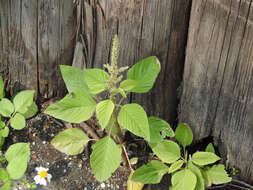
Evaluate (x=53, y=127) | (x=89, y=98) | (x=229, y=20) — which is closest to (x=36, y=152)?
(x=53, y=127)

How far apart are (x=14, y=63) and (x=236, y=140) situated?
72.3 inches

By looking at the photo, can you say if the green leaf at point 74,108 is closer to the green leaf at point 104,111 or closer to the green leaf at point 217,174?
the green leaf at point 104,111

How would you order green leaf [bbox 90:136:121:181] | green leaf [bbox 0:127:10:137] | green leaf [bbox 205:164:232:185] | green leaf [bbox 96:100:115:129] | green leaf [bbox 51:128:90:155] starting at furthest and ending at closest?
1. green leaf [bbox 0:127:10:137]
2. green leaf [bbox 51:128:90:155]
3. green leaf [bbox 205:164:232:185]
4. green leaf [bbox 90:136:121:181]
5. green leaf [bbox 96:100:115:129]

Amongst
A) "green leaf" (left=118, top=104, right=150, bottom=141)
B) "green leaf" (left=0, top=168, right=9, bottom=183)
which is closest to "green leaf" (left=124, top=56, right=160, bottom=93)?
"green leaf" (left=118, top=104, right=150, bottom=141)

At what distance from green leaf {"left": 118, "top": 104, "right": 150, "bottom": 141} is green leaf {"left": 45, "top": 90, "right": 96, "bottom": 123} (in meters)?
0.23

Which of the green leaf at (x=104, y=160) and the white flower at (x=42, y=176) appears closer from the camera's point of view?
the green leaf at (x=104, y=160)

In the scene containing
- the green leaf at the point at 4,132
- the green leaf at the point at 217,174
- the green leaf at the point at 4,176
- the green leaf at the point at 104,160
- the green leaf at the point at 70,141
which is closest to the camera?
the green leaf at the point at 104,160

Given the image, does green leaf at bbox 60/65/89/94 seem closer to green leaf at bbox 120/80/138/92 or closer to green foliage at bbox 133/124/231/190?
green leaf at bbox 120/80/138/92

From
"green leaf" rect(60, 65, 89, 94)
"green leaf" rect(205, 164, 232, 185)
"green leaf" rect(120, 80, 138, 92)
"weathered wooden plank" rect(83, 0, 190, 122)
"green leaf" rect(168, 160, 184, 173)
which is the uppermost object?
"weathered wooden plank" rect(83, 0, 190, 122)

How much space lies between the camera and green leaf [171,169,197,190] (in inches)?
103

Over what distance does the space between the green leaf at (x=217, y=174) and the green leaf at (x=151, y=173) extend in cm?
31

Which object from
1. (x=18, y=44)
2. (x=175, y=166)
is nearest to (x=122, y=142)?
(x=175, y=166)

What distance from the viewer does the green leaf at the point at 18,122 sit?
293cm

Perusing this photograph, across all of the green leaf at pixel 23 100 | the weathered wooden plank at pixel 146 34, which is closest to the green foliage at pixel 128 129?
the weathered wooden plank at pixel 146 34
